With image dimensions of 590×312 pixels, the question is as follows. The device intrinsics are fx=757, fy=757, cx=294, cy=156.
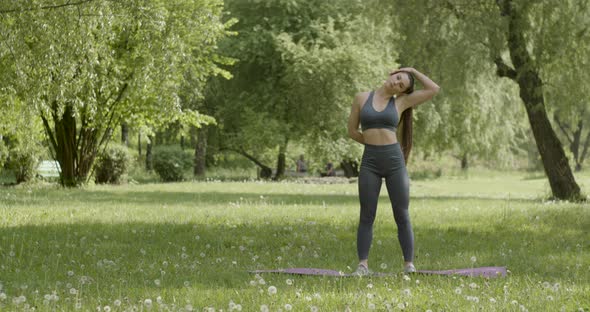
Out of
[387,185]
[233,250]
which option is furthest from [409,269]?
[233,250]

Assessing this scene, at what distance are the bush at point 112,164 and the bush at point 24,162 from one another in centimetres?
228

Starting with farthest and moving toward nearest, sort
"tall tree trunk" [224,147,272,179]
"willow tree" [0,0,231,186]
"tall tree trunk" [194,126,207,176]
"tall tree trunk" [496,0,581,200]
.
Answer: "tall tree trunk" [224,147,272,179], "tall tree trunk" [194,126,207,176], "tall tree trunk" [496,0,581,200], "willow tree" [0,0,231,186]

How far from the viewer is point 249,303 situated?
596 centimetres

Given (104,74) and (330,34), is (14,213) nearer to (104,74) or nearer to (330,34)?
(104,74)

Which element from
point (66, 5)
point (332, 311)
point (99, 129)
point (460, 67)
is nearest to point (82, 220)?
point (66, 5)

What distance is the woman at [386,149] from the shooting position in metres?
7.78

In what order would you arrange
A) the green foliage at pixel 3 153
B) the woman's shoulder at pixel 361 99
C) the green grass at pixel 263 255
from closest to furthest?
the green grass at pixel 263 255, the woman's shoulder at pixel 361 99, the green foliage at pixel 3 153

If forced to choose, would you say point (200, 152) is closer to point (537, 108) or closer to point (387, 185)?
point (537, 108)

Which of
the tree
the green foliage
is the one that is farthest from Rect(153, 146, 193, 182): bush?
the green foliage

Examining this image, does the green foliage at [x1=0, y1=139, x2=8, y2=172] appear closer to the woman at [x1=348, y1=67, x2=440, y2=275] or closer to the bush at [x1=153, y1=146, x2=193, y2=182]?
the bush at [x1=153, y1=146, x2=193, y2=182]

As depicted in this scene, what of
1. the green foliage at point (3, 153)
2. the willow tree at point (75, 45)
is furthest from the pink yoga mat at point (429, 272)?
the green foliage at point (3, 153)

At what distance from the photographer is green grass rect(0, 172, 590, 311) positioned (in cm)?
612

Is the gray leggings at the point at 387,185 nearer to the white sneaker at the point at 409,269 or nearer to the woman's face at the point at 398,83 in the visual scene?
the white sneaker at the point at 409,269

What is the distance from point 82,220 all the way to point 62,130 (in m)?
12.5
